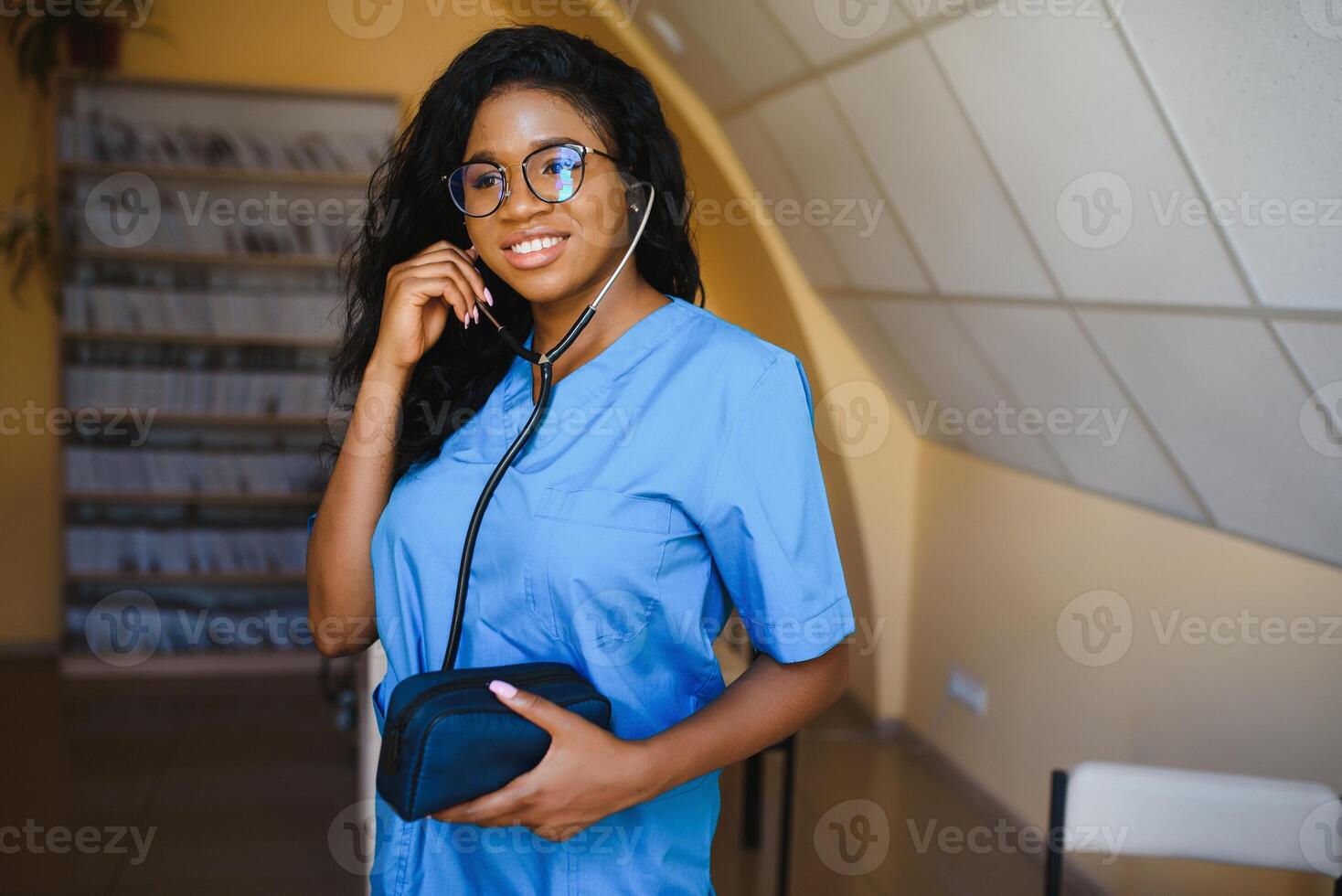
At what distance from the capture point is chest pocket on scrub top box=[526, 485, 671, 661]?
1.05m

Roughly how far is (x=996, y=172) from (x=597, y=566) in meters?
1.46

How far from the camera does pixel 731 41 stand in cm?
Answer: 283

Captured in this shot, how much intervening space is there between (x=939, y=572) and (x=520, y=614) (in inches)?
111

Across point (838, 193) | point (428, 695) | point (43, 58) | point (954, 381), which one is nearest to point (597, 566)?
point (428, 695)

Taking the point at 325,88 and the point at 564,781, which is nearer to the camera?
the point at 564,781

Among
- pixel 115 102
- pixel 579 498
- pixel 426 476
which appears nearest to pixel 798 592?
pixel 579 498

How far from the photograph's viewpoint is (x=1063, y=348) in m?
2.39

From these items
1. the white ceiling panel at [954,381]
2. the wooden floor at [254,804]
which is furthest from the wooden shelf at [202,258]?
the white ceiling panel at [954,381]

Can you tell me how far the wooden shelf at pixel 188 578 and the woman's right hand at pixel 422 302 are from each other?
3501 millimetres

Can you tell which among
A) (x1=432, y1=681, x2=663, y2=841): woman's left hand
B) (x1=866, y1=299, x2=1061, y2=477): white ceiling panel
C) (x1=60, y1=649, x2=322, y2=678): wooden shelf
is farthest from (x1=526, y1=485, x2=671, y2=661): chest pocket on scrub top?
(x1=60, y1=649, x2=322, y2=678): wooden shelf

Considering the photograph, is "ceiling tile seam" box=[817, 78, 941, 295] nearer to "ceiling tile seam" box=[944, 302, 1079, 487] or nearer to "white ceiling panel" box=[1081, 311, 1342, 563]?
"ceiling tile seam" box=[944, 302, 1079, 487]

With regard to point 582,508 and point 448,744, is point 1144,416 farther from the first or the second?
point 448,744

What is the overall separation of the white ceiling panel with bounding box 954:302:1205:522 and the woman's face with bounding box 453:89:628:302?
1.43 metres

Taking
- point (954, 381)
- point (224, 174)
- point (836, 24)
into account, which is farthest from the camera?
point (224, 174)
